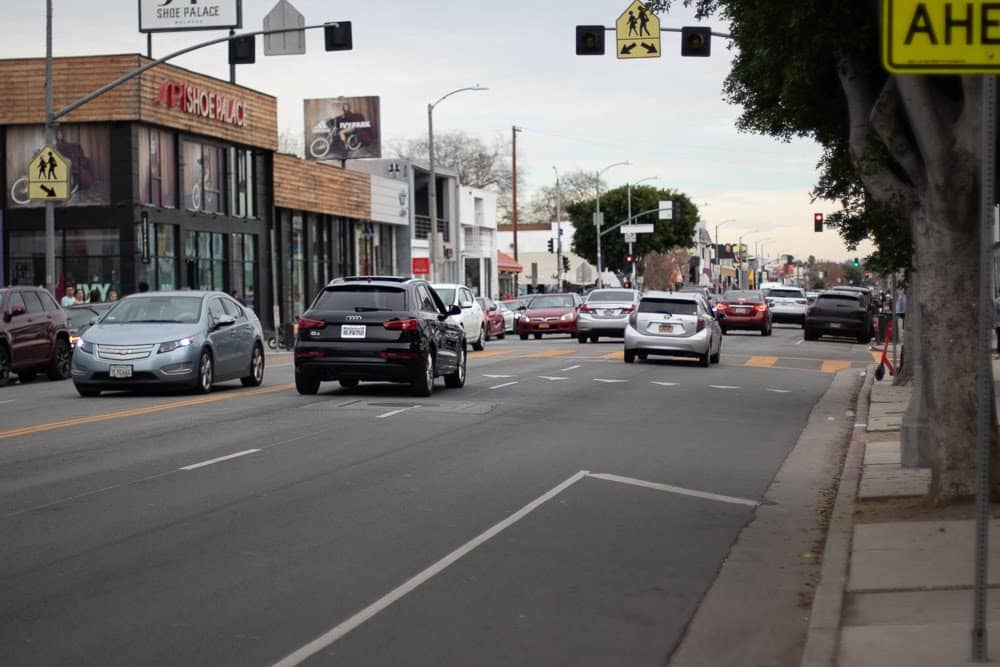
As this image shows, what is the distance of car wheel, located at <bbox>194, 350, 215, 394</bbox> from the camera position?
70.5 ft

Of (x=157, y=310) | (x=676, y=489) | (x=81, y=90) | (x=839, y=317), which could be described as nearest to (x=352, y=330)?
(x=157, y=310)

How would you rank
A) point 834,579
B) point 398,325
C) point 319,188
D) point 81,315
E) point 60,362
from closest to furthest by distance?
point 834,579, point 398,325, point 60,362, point 81,315, point 319,188

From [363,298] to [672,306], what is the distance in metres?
11.5

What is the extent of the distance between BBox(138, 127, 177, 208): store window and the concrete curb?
33269mm

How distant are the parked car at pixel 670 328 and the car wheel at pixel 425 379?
10.4m

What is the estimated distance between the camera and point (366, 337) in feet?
68.0

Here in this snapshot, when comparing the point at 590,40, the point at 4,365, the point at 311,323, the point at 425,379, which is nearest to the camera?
the point at 311,323

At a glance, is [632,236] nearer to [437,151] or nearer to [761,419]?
[437,151]

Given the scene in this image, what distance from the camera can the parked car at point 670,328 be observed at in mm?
30781

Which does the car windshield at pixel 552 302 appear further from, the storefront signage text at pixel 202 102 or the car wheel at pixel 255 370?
the car wheel at pixel 255 370

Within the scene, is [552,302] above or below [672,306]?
below

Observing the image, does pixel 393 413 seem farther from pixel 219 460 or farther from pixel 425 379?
pixel 219 460

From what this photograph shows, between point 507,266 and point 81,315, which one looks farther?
point 507,266

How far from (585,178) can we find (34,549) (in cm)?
13645
